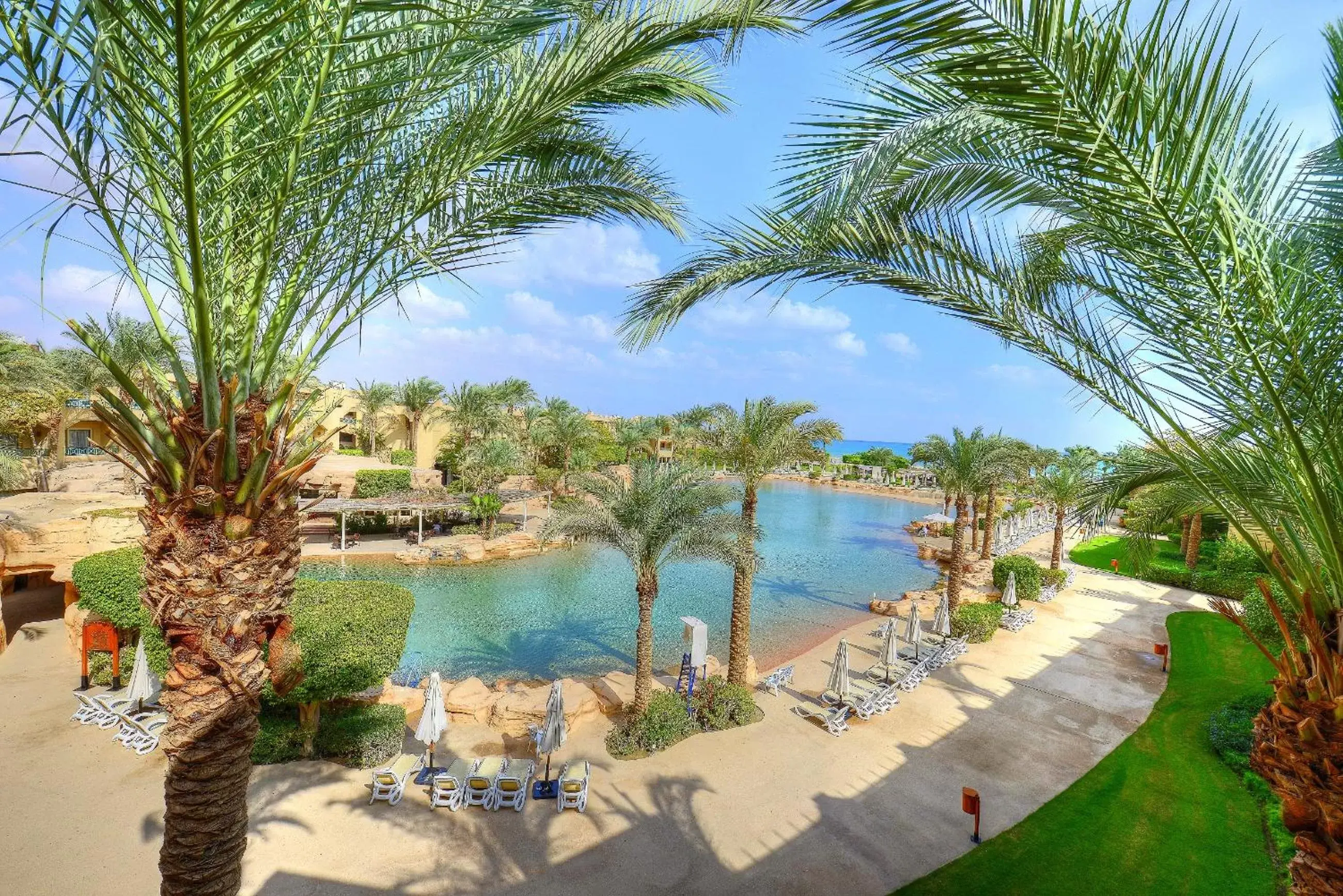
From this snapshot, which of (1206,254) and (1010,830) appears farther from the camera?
(1010,830)

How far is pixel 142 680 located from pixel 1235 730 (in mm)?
16460

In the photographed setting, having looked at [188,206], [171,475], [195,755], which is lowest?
[195,755]

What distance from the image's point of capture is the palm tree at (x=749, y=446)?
10703 millimetres

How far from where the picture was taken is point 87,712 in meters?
8.59

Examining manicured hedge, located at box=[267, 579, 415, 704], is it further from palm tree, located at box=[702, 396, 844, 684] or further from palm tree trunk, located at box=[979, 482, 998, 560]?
palm tree trunk, located at box=[979, 482, 998, 560]

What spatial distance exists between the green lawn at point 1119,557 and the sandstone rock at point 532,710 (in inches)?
746

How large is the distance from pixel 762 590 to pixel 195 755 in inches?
711

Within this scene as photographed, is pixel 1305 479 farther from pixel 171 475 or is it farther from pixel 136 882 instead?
pixel 136 882

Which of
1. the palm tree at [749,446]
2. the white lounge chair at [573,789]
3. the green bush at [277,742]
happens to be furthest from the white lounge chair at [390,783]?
the palm tree at [749,446]

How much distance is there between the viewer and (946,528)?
2766cm

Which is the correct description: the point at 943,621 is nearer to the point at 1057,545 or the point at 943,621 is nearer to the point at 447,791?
the point at 1057,545

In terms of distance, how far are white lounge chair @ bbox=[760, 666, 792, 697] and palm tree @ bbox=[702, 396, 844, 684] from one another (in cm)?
43

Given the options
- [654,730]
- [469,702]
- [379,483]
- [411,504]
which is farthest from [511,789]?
[379,483]

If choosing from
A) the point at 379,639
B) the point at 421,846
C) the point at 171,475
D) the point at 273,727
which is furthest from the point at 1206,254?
the point at 273,727
